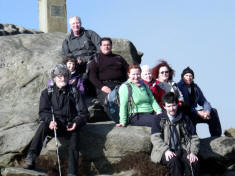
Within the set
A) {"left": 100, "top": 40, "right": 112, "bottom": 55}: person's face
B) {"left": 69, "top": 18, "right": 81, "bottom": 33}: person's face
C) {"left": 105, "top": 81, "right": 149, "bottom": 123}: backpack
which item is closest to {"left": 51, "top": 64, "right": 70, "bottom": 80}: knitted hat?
{"left": 105, "top": 81, "right": 149, "bottom": 123}: backpack

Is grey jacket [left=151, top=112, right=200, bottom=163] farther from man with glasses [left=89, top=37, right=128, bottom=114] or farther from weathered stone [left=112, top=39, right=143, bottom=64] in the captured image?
weathered stone [left=112, top=39, right=143, bottom=64]

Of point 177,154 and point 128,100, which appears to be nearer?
point 177,154

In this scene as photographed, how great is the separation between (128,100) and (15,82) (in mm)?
5080

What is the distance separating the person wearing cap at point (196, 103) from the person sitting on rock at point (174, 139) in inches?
81.1

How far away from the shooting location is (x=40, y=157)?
32.9 ft

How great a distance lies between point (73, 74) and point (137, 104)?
2403mm

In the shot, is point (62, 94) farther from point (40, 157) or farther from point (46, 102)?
point (40, 157)

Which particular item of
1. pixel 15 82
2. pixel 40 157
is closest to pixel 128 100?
pixel 40 157

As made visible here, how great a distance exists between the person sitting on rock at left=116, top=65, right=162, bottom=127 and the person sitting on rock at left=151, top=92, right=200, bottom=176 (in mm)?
861

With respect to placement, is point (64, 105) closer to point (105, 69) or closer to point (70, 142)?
point (70, 142)

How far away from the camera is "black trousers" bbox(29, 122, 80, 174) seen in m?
8.95

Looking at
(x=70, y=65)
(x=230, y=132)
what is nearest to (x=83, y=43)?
(x=70, y=65)

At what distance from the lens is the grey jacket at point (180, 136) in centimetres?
923

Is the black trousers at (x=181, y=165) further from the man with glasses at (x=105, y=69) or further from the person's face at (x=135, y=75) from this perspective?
the man with glasses at (x=105, y=69)
